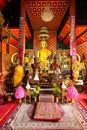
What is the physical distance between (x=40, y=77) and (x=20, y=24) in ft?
7.73

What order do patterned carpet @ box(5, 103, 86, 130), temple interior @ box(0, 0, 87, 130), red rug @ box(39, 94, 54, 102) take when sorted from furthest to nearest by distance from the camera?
1. temple interior @ box(0, 0, 87, 130)
2. red rug @ box(39, 94, 54, 102)
3. patterned carpet @ box(5, 103, 86, 130)

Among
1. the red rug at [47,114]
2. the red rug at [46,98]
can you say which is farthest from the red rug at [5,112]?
the red rug at [46,98]

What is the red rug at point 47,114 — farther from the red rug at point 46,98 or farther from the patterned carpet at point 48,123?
the red rug at point 46,98

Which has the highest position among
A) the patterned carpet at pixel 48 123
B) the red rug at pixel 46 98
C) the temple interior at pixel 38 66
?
the temple interior at pixel 38 66

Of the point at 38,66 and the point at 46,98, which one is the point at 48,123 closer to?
the point at 46,98

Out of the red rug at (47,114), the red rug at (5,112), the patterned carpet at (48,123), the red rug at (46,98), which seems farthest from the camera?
the red rug at (46,98)

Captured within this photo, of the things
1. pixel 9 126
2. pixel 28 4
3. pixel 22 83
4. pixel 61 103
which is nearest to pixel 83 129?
pixel 9 126

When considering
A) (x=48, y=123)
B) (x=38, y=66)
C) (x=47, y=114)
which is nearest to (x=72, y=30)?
(x=38, y=66)

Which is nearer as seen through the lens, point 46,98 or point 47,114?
point 47,114

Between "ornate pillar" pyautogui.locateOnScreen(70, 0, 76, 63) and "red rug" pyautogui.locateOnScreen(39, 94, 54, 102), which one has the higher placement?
"ornate pillar" pyautogui.locateOnScreen(70, 0, 76, 63)

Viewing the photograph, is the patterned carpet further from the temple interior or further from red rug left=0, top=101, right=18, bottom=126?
the temple interior

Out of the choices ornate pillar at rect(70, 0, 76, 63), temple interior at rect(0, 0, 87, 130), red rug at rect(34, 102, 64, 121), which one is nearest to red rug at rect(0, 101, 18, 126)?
temple interior at rect(0, 0, 87, 130)

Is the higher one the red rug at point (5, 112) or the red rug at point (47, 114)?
the red rug at point (47, 114)

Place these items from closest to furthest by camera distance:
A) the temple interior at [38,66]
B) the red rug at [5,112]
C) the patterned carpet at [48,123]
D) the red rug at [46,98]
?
the patterned carpet at [48,123], the red rug at [5,112], the red rug at [46,98], the temple interior at [38,66]
